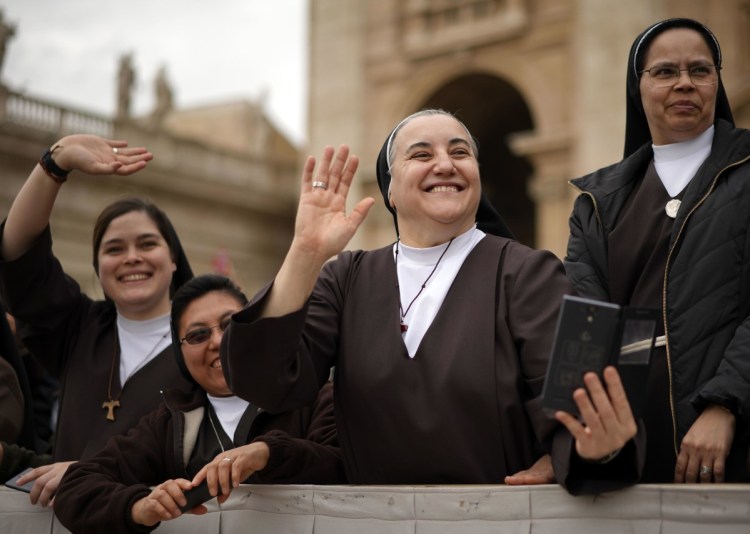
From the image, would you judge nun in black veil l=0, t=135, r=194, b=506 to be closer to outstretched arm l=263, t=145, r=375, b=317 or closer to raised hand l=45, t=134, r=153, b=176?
raised hand l=45, t=134, r=153, b=176

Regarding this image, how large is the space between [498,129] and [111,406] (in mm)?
17338

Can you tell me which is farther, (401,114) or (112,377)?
(401,114)

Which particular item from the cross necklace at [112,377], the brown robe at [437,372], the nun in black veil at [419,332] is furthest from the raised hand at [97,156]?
the brown robe at [437,372]

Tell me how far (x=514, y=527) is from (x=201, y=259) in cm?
1793

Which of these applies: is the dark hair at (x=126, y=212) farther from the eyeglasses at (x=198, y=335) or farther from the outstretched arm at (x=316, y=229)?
the outstretched arm at (x=316, y=229)

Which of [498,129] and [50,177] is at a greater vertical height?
[498,129]

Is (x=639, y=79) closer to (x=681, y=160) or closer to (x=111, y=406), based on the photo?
(x=681, y=160)

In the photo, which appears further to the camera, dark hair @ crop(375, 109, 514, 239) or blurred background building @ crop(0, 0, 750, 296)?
blurred background building @ crop(0, 0, 750, 296)

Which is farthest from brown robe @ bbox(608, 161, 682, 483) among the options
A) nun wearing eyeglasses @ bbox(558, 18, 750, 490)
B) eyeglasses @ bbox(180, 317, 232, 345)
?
eyeglasses @ bbox(180, 317, 232, 345)

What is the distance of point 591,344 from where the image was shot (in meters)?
2.17

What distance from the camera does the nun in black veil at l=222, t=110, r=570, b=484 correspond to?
8.57 feet

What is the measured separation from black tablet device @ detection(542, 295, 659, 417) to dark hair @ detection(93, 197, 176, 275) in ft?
8.39

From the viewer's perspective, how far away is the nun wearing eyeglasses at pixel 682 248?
2740 mm

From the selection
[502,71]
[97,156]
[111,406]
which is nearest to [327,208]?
[97,156]
